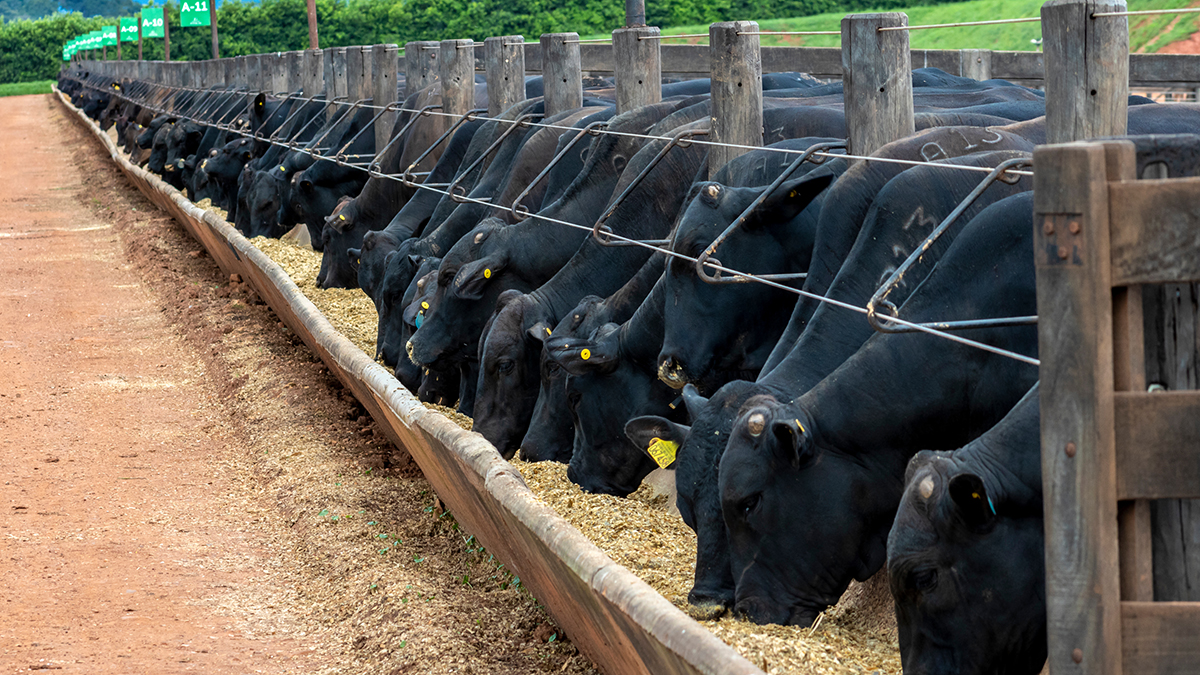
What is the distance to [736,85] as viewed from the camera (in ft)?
19.5

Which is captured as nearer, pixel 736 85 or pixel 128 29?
pixel 736 85

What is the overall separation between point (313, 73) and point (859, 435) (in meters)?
14.7

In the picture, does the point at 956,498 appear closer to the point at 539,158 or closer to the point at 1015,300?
the point at 1015,300

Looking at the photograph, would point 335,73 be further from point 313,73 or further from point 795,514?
point 795,514

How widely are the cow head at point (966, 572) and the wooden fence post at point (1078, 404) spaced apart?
0.67m

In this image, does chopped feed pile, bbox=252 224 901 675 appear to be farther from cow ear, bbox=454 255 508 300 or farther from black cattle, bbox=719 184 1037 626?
cow ear, bbox=454 255 508 300

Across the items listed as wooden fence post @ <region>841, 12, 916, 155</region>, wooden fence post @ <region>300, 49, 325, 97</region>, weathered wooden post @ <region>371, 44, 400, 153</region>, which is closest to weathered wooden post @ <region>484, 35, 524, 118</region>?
weathered wooden post @ <region>371, 44, 400, 153</region>

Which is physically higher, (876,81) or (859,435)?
(876,81)

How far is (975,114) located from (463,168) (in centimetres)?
434

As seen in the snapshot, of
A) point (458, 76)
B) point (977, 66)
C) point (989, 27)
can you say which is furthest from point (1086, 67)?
point (989, 27)

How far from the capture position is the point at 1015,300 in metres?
3.76

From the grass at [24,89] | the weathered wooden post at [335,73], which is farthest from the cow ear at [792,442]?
the grass at [24,89]

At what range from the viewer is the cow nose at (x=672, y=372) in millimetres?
5152

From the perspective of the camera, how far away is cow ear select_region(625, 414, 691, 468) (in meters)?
4.49
